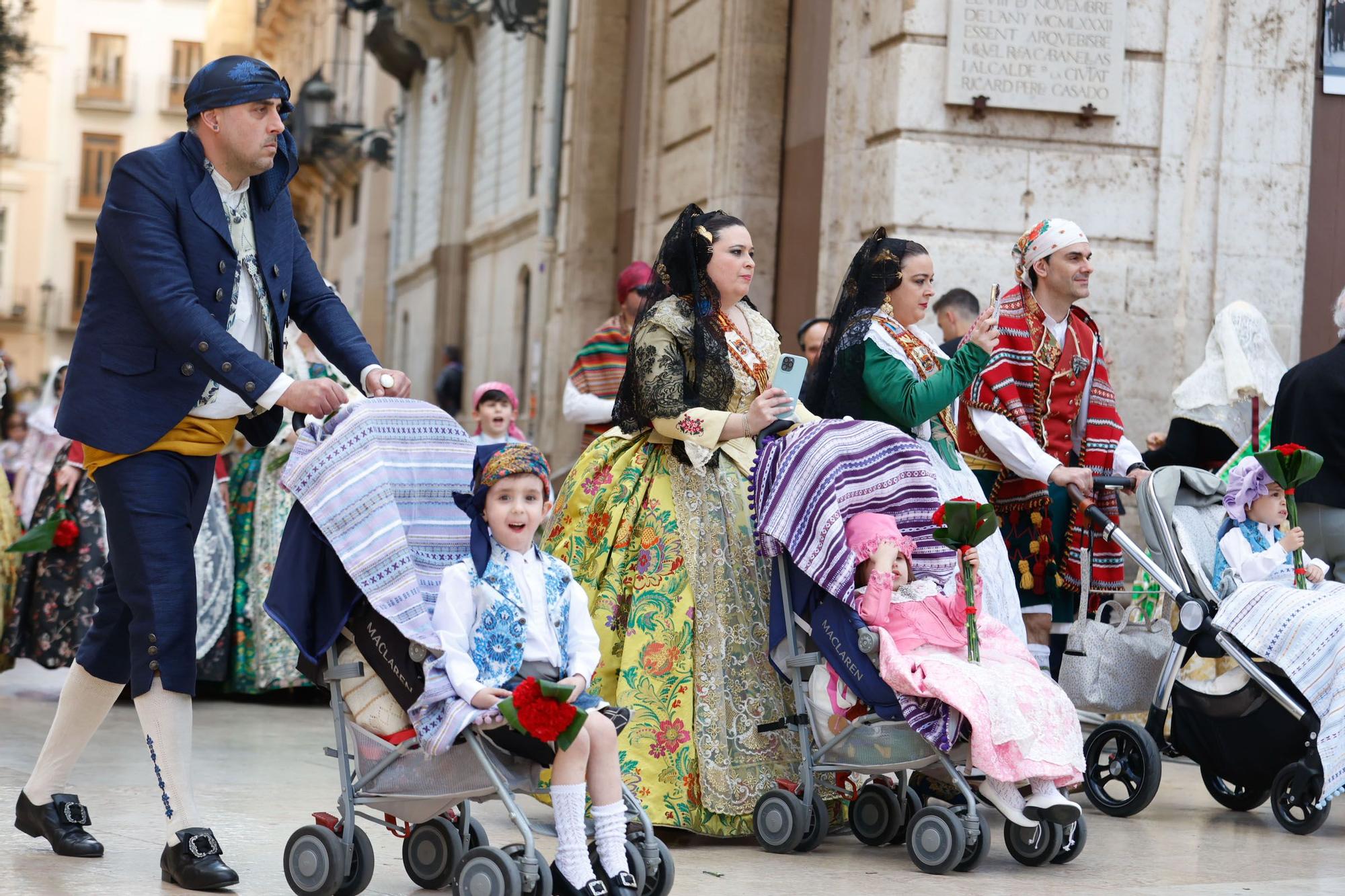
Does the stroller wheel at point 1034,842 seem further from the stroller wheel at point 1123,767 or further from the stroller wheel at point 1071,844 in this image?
the stroller wheel at point 1123,767

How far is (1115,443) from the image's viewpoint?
274 inches

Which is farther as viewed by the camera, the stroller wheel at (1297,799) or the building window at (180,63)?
the building window at (180,63)

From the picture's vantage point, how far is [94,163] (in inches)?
2409

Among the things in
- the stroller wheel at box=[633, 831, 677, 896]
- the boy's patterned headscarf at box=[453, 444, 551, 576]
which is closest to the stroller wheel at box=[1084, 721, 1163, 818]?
the stroller wheel at box=[633, 831, 677, 896]

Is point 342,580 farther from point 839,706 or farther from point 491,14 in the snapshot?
point 491,14

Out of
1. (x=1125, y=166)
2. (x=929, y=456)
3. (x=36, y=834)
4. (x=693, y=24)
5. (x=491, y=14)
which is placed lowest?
(x=36, y=834)

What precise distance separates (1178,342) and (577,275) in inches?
271

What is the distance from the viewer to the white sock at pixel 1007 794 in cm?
533

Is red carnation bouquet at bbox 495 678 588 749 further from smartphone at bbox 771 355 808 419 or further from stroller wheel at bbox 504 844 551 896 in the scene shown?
smartphone at bbox 771 355 808 419

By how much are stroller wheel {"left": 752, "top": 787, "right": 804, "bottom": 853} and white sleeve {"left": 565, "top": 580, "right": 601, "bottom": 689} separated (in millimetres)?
1110

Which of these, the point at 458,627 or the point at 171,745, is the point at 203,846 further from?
the point at 458,627

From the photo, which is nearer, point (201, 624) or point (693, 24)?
point (201, 624)

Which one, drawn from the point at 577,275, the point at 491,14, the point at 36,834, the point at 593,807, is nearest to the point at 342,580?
the point at 593,807

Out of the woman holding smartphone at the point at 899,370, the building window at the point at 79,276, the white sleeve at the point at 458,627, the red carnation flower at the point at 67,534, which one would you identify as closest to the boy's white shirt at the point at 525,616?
the white sleeve at the point at 458,627
